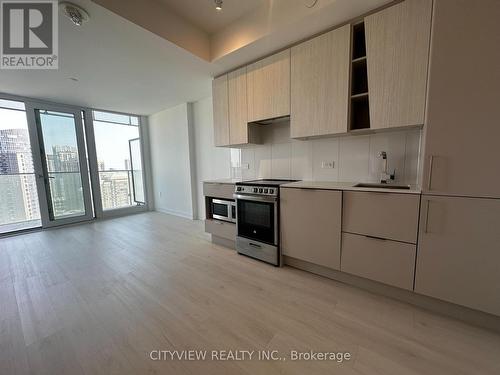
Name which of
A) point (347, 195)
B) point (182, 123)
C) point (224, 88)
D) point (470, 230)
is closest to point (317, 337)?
point (347, 195)

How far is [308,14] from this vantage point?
1.80 metres

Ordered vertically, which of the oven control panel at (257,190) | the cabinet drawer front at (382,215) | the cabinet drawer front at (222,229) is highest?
the oven control panel at (257,190)

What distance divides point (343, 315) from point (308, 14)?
2578 mm

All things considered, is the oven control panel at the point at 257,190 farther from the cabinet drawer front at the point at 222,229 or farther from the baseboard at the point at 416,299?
the baseboard at the point at 416,299

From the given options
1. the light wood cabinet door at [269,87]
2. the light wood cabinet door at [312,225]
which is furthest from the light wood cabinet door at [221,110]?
the light wood cabinet door at [312,225]

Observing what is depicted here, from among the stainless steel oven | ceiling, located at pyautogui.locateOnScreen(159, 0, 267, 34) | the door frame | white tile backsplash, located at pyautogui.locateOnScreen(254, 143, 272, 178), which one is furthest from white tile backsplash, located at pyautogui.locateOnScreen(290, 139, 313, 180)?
the door frame

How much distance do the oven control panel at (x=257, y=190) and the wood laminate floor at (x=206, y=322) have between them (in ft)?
2.87

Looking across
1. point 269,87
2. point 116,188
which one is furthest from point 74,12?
point 116,188

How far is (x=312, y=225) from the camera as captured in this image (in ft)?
6.81

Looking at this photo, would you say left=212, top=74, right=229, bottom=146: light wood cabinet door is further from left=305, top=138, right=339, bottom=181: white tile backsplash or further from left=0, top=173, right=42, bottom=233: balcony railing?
left=0, top=173, right=42, bottom=233: balcony railing

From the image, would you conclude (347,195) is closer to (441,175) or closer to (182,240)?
(441,175)

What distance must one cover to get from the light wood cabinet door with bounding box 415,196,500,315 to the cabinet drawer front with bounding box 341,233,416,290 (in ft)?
0.22

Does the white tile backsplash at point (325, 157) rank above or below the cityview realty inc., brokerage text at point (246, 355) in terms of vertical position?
above

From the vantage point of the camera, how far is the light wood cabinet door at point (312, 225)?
194 cm
